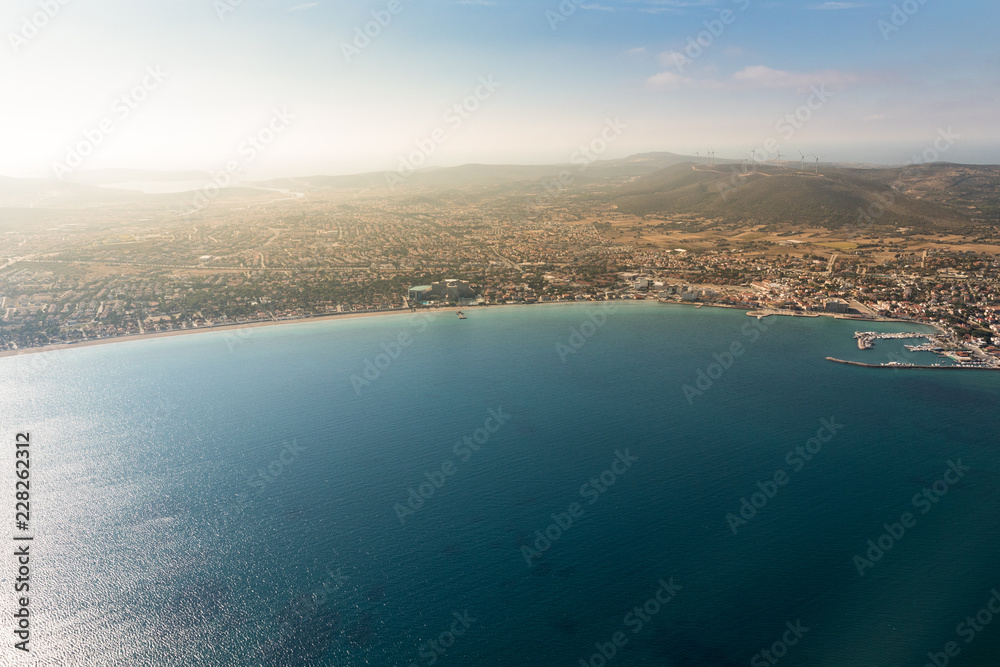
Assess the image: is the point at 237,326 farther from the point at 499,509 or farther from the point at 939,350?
the point at 939,350

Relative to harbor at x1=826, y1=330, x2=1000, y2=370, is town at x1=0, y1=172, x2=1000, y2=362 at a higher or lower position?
higher

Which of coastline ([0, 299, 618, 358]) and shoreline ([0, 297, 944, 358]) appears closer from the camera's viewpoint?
coastline ([0, 299, 618, 358])

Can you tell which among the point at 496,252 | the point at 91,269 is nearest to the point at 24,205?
the point at 91,269

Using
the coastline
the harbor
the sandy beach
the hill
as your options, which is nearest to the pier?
the harbor

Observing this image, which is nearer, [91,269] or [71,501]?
Result: [71,501]

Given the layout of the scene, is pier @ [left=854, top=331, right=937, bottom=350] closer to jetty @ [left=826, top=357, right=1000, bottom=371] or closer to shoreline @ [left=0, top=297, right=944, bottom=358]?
shoreline @ [left=0, top=297, right=944, bottom=358]

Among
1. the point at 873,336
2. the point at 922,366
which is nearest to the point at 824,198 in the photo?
the point at 873,336

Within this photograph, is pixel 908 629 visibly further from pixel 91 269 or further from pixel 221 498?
pixel 91 269

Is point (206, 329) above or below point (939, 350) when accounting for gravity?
below
